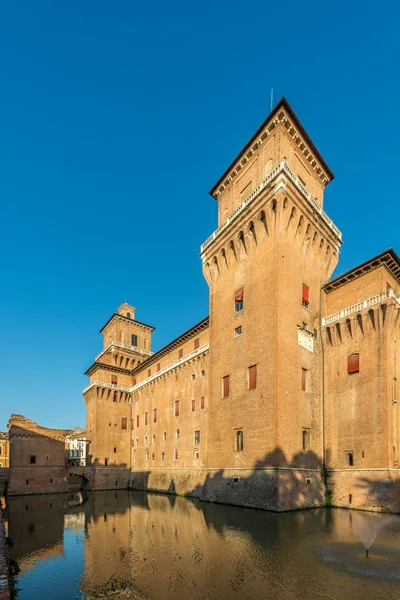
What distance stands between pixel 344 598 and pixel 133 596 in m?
5.86

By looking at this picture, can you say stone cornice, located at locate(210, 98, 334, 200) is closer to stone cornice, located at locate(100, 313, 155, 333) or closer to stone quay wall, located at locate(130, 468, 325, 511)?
stone quay wall, located at locate(130, 468, 325, 511)

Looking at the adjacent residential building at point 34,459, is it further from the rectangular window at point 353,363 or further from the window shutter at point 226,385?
the rectangular window at point 353,363

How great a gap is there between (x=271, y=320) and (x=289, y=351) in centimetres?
267

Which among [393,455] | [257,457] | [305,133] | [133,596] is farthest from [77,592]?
A: [305,133]

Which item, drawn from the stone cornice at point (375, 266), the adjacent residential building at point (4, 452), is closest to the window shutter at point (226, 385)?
the stone cornice at point (375, 266)

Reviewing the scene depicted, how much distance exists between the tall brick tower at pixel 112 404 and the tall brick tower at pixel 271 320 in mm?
24343

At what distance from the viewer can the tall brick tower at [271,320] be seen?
27703 millimetres

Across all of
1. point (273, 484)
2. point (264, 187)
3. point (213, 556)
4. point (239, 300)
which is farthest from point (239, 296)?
point (213, 556)

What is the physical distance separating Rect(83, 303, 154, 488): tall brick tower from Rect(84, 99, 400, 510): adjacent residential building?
15871 millimetres

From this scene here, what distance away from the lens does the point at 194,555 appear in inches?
604

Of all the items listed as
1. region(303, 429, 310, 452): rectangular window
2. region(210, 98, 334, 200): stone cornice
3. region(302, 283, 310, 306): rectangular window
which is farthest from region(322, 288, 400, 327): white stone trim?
region(210, 98, 334, 200): stone cornice

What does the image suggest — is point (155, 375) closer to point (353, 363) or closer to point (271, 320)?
point (271, 320)

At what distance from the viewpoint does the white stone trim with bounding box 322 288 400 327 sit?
28.2 meters

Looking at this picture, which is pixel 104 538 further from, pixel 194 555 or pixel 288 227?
pixel 288 227
